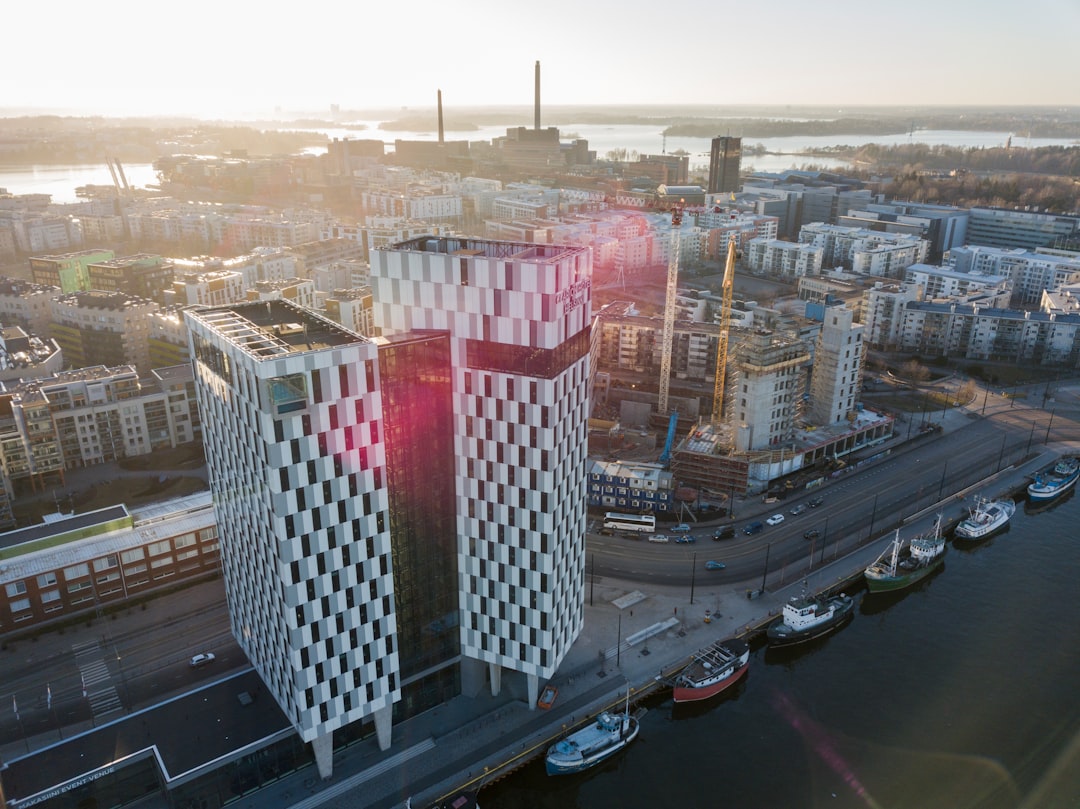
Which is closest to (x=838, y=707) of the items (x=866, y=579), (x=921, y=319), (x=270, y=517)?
(x=866, y=579)

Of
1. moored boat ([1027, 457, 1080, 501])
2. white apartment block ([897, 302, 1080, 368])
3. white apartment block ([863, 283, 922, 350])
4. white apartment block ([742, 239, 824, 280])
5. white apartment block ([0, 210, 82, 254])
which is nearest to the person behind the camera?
moored boat ([1027, 457, 1080, 501])

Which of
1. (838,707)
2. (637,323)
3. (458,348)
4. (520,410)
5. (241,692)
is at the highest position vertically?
(458,348)

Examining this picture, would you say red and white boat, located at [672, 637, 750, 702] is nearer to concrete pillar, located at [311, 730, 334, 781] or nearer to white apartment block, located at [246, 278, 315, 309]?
concrete pillar, located at [311, 730, 334, 781]

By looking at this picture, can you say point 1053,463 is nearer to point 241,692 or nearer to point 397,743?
point 397,743

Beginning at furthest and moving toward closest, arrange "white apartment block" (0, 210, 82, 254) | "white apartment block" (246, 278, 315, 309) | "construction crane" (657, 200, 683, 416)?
"white apartment block" (0, 210, 82, 254)
"white apartment block" (246, 278, 315, 309)
"construction crane" (657, 200, 683, 416)

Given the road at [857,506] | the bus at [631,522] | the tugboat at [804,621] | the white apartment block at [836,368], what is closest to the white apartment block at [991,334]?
the road at [857,506]

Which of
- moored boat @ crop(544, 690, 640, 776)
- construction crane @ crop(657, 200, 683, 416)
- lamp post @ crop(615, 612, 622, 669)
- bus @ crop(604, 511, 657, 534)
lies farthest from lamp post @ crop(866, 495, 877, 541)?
moored boat @ crop(544, 690, 640, 776)

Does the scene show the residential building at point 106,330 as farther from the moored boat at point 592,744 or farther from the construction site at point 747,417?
the moored boat at point 592,744
